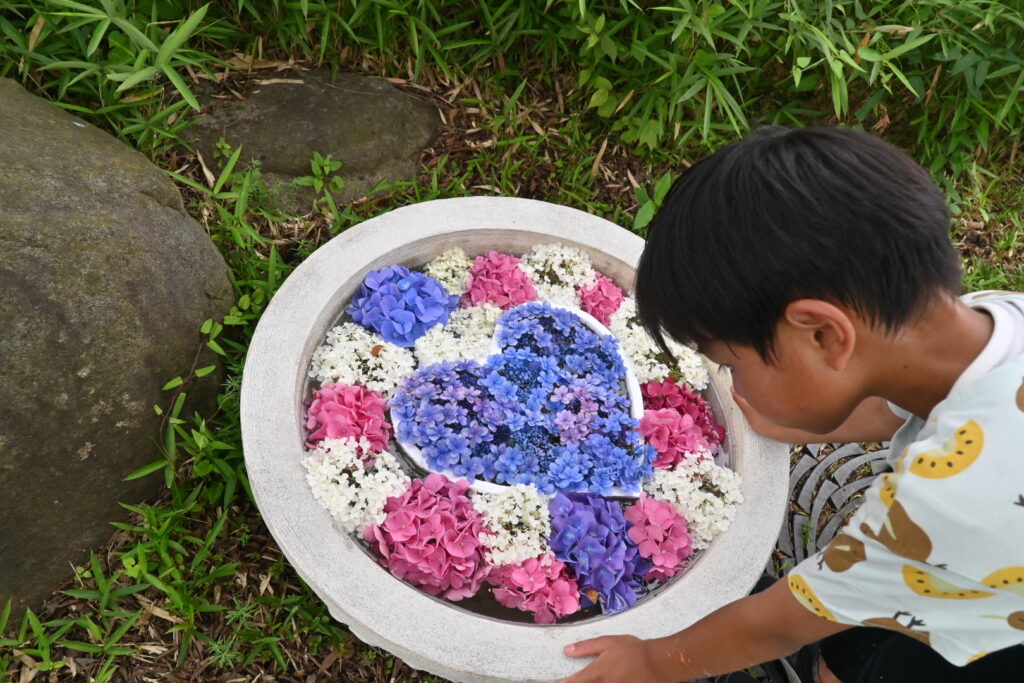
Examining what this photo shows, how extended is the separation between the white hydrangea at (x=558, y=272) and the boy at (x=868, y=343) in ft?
4.22

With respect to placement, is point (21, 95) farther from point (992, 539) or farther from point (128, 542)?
point (992, 539)

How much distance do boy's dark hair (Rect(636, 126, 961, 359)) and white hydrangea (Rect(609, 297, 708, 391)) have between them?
128 cm

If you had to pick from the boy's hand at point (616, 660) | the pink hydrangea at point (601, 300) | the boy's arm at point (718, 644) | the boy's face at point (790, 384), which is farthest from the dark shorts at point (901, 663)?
the pink hydrangea at point (601, 300)

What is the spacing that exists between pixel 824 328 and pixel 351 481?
5.00ft

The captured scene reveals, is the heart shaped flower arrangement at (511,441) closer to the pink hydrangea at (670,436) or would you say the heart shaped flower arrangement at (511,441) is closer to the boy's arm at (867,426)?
the pink hydrangea at (670,436)

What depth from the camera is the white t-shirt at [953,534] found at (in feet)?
4.35

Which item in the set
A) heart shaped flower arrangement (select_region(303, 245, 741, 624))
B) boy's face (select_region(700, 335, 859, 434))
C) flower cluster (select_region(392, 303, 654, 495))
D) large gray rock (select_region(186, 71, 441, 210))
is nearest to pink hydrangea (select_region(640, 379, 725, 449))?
heart shaped flower arrangement (select_region(303, 245, 741, 624))

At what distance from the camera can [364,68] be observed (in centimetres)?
344

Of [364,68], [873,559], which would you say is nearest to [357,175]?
[364,68]

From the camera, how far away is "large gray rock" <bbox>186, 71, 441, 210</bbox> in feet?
10.2

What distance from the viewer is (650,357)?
2.92 m

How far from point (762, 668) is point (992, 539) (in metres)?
1.45

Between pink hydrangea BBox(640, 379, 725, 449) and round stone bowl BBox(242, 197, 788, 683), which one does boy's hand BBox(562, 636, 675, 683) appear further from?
pink hydrangea BBox(640, 379, 725, 449)

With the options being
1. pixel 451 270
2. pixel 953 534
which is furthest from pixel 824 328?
pixel 451 270
